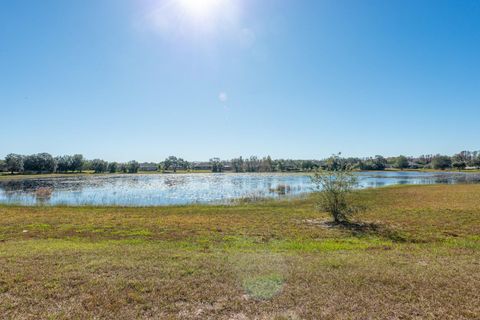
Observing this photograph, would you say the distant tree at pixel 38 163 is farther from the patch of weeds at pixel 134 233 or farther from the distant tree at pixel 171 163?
the patch of weeds at pixel 134 233

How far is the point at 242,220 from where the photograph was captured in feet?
50.3

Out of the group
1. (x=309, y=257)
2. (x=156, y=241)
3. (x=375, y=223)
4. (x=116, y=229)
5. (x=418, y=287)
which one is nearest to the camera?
(x=418, y=287)

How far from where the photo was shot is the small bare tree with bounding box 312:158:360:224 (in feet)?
47.6

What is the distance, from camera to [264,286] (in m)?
5.14

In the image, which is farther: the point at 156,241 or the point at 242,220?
the point at 242,220

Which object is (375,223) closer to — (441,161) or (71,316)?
(71,316)

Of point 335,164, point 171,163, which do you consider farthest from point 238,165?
point 335,164

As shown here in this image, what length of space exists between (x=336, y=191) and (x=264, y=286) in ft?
34.5

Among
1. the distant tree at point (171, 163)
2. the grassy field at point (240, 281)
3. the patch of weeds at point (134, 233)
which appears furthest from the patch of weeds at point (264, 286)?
the distant tree at point (171, 163)

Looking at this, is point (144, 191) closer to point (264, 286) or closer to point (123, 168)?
point (264, 286)

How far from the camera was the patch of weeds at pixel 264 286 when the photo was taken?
4.79m

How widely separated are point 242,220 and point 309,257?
8502 mm

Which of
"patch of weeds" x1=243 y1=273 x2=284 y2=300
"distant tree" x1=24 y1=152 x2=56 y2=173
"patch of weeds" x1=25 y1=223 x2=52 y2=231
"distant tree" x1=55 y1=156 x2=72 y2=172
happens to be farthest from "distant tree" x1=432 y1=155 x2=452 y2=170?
"distant tree" x1=24 y1=152 x2=56 y2=173

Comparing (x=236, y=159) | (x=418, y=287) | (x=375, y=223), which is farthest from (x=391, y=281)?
(x=236, y=159)
